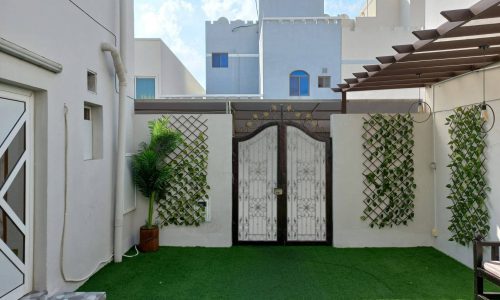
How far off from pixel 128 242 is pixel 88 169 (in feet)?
6.19

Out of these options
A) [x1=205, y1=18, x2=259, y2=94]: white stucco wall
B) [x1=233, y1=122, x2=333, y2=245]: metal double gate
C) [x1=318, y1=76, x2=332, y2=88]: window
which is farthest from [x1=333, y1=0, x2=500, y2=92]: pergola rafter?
[x1=205, y1=18, x2=259, y2=94]: white stucco wall

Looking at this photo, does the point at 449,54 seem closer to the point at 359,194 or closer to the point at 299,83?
the point at 359,194

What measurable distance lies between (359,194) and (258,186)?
1839mm

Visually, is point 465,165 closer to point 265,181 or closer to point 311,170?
point 311,170

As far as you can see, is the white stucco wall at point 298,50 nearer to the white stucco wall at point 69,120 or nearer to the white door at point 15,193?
the white stucco wall at point 69,120

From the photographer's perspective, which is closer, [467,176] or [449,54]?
[449,54]

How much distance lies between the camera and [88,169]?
4660 millimetres

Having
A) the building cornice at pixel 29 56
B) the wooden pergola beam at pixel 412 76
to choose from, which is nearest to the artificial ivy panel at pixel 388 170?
the wooden pergola beam at pixel 412 76

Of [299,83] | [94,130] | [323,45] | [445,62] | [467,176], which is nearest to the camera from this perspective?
[445,62]

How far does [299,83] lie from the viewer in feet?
53.3

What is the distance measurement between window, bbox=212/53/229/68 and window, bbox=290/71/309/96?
4770mm

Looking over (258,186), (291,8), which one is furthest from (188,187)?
(291,8)

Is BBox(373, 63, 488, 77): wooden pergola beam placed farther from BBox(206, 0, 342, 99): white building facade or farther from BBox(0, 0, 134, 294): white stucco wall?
BBox(206, 0, 342, 99): white building facade

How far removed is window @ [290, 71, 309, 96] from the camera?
1606 cm
